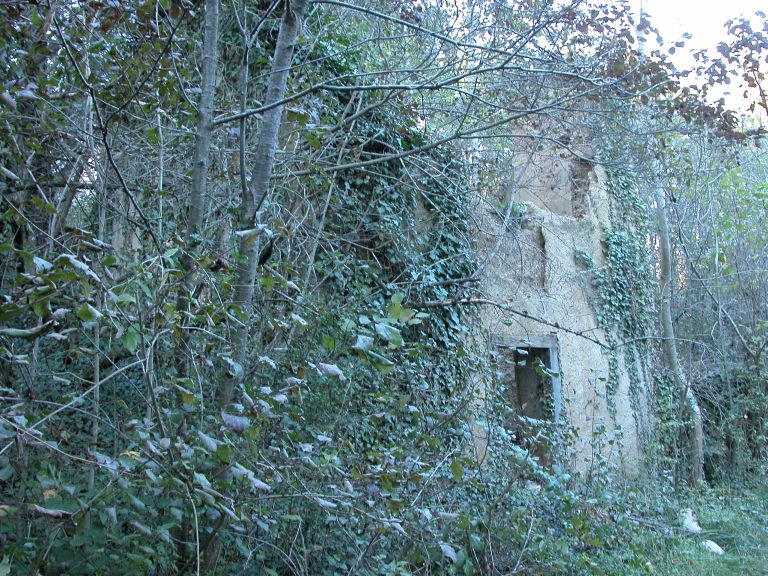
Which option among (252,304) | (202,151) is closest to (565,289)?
(252,304)

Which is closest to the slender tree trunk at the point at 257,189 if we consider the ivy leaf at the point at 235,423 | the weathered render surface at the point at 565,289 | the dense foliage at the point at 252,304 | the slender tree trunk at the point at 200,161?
the dense foliage at the point at 252,304

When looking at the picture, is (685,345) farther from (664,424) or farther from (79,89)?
(79,89)

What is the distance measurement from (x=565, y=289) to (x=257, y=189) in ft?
22.9

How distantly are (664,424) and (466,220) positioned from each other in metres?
4.90

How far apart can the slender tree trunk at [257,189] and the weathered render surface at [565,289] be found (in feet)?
14.5

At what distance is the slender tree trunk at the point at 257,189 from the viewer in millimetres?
3082

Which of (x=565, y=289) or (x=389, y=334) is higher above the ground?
(x=565, y=289)

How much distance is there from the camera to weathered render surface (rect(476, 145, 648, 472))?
8312mm

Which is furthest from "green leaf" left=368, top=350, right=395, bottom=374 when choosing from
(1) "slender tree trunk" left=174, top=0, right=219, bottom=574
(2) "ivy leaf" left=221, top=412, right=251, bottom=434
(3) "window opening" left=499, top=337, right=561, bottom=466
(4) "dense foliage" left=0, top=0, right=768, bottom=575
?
(3) "window opening" left=499, top=337, right=561, bottom=466

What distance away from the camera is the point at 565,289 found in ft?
31.1

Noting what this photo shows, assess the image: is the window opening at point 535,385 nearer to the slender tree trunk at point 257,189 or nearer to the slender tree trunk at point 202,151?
the slender tree trunk at point 257,189

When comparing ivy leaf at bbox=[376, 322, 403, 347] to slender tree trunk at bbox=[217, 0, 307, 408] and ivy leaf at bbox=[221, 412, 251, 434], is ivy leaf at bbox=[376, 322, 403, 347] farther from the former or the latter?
slender tree trunk at bbox=[217, 0, 307, 408]

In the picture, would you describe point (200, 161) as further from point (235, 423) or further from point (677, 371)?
point (677, 371)

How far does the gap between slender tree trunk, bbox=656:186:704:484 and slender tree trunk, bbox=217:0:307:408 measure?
795 centimetres
